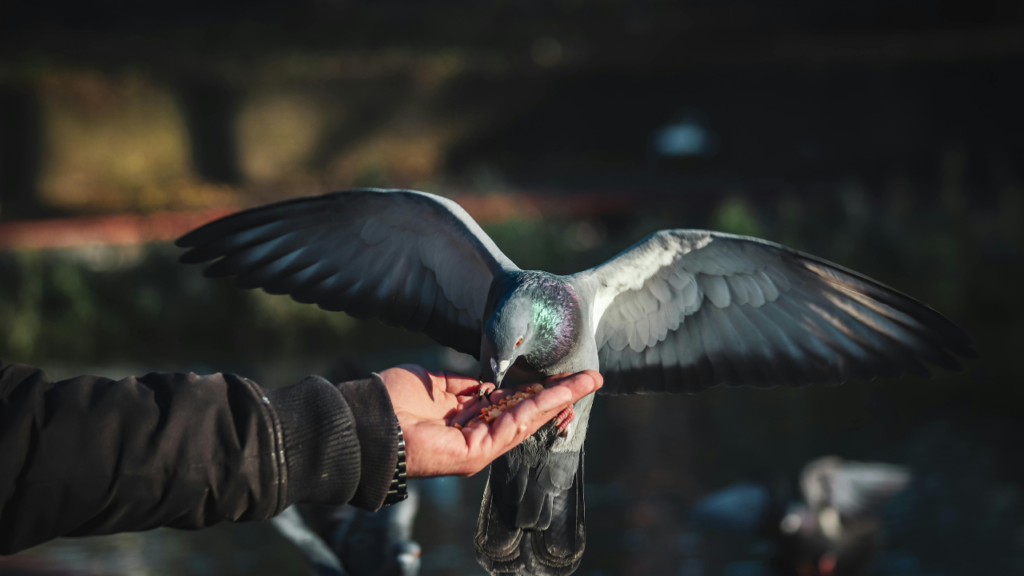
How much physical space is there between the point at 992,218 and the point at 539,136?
593cm

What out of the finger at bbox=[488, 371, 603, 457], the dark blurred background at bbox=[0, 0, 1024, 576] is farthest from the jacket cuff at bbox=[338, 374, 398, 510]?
the dark blurred background at bbox=[0, 0, 1024, 576]

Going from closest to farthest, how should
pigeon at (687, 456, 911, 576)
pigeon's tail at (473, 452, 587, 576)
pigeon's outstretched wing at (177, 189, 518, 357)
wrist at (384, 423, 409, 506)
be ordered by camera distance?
wrist at (384, 423, 409, 506) → pigeon's tail at (473, 452, 587, 576) → pigeon's outstretched wing at (177, 189, 518, 357) → pigeon at (687, 456, 911, 576)

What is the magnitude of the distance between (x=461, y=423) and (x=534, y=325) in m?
0.31

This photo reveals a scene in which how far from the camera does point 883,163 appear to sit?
10.9 m

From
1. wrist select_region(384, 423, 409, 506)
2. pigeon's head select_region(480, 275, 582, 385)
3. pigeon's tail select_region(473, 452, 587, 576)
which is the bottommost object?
pigeon's tail select_region(473, 452, 587, 576)

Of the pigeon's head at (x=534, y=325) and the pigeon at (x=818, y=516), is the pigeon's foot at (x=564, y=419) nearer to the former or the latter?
the pigeon's head at (x=534, y=325)

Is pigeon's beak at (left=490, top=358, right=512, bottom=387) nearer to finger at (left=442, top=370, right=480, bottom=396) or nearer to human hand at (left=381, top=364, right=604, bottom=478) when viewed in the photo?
human hand at (left=381, top=364, right=604, bottom=478)

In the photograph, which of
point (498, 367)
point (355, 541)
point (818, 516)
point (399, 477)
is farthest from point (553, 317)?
point (818, 516)

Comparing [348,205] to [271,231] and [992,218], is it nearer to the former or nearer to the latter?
[271,231]

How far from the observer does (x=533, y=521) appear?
7.06 ft

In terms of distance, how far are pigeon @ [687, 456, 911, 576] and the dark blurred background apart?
1.35 metres

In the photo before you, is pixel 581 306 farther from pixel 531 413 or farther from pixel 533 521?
pixel 533 521

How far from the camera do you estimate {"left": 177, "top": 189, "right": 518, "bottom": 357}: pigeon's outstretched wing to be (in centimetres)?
241

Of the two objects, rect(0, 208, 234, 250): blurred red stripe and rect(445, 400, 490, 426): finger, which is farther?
rect(0, 208, 234, 250): blurred red stripe
